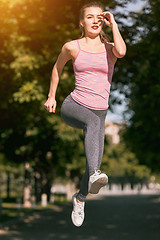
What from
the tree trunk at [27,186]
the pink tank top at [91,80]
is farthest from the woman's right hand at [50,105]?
the tree trunk at [27,186]

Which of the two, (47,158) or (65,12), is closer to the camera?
(65,12)

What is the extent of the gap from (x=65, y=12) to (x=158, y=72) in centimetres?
627

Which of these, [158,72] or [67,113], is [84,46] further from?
[158,72]

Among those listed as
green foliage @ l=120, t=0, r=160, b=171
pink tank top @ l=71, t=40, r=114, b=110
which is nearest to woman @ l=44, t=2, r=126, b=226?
pink tank top @ l=71, t=40, r=114, b=110

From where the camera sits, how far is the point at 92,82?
2387mm

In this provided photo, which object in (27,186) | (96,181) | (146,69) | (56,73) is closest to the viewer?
(96,181)

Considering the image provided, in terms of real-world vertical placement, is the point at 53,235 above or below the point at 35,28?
below

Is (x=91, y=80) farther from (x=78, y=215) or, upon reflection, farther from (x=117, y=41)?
(x=78, y=215)

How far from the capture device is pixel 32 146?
34.8m

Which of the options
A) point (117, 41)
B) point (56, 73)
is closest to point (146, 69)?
point (56, 73)

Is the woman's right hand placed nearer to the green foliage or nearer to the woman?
the woman

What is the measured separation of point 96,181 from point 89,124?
293mm

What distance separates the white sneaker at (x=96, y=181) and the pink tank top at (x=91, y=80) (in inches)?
13.3

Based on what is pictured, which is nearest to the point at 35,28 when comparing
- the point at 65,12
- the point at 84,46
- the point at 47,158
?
the point at 65,12
